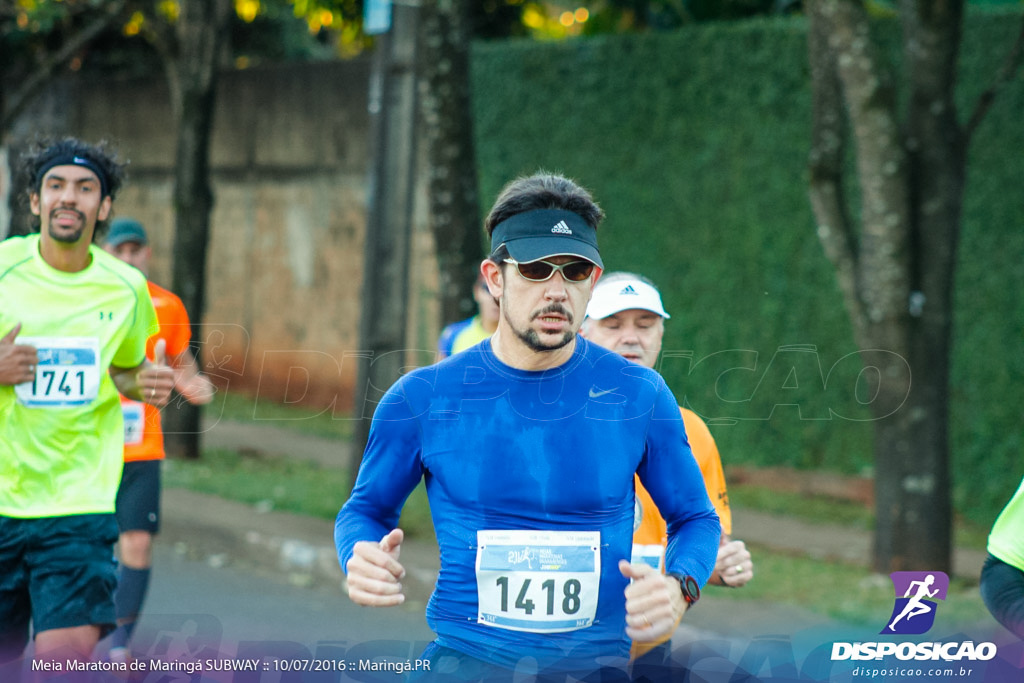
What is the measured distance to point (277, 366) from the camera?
1673 cm

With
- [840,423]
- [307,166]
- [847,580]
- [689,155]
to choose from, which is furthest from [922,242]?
[307,166]

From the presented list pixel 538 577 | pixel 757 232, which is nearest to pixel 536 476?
pixel 538 577

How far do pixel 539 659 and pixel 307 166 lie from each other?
13.2 meters

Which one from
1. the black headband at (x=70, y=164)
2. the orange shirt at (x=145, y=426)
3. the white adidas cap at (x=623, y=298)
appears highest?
the black headband at (x=70, y=164)

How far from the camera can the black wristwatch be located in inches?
124

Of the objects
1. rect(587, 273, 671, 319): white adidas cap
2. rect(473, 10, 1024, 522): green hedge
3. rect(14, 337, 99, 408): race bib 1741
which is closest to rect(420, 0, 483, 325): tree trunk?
rect(473, 10, 1024, 522): green hedge

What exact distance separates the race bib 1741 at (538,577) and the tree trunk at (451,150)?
5828 mm

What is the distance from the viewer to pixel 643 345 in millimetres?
4371

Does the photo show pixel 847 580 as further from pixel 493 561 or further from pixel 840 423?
pixel 493 561

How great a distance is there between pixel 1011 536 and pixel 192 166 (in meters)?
9.76

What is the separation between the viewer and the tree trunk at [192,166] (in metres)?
12.0

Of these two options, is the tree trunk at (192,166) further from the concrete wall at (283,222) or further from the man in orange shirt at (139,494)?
the man in orange shirt at (139,494)

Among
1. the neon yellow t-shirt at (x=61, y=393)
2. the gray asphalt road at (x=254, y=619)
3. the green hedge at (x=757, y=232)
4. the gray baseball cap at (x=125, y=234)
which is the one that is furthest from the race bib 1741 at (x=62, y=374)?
the green hedge at (x=757, y=232)

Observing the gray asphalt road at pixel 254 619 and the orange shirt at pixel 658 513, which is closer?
the orange shirt at pixel 658 513
